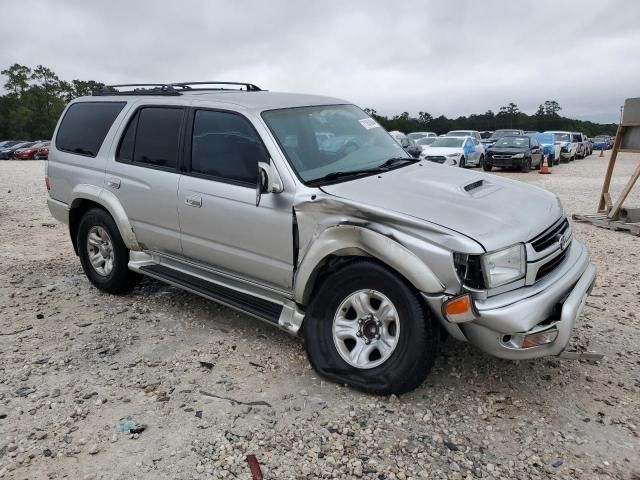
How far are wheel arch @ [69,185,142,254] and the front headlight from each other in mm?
3085

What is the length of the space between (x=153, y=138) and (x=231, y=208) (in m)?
1.21

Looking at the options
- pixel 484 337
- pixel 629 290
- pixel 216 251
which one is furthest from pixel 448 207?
pixel 629 290

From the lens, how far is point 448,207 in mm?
3186

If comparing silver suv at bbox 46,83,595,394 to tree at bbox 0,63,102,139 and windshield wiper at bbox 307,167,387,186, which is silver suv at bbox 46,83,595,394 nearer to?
windshield wiper at bbox 307,167,387,186

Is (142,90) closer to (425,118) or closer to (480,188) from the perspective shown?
(480,188)

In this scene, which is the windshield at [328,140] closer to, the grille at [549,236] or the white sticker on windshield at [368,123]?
the white sticker on windshield at [368,123]

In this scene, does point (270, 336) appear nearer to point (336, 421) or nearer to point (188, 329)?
point (188, 329)

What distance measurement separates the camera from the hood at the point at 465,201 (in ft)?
9.78

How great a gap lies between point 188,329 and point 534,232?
278 centimetres

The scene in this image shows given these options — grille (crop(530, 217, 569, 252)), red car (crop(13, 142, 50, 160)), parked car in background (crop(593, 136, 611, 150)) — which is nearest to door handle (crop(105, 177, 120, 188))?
grille (crop(530, 217, 569, 252))

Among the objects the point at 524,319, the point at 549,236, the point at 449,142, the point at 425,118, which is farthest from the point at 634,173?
the point at 425,118

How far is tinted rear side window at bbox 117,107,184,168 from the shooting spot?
4.28 meters

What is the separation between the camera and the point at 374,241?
3.06m

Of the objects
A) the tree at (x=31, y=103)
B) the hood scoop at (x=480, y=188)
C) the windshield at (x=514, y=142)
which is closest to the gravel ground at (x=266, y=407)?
the hood scoop at (x=480, y=188)
